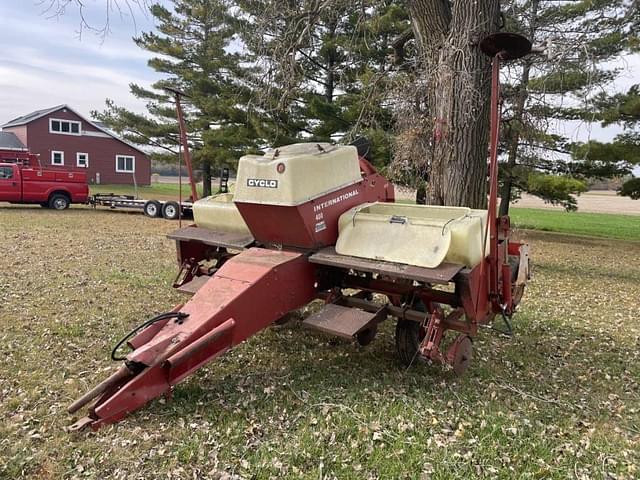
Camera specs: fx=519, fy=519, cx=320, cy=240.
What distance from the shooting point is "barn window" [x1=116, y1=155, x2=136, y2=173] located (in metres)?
37.3

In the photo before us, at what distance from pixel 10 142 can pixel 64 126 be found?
11.1 ft

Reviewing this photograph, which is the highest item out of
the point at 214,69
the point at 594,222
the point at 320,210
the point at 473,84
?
the point at 214,69

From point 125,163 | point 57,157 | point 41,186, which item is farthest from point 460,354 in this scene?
point 125,163

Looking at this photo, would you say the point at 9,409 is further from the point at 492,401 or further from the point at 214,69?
the point at 214,69

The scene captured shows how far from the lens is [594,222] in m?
24.8

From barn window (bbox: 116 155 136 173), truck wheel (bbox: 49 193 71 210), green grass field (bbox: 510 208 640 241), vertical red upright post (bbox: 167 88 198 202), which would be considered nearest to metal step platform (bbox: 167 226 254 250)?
vertical red upright post (bbox: 167 88 198 202)

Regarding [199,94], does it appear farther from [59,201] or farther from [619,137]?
[619,137]

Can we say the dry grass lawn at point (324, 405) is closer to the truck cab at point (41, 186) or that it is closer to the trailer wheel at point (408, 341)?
the trailer wheel at point (408, 341)

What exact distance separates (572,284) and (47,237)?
10177mm

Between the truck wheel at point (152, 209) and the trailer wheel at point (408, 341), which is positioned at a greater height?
the truck wheel at point (152, 209)

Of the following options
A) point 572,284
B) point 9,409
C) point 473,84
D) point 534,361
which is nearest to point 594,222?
point 572,284

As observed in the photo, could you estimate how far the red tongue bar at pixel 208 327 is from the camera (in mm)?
3035

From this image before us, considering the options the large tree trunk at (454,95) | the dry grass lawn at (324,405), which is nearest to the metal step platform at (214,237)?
the dry grass lawn at (324,405)

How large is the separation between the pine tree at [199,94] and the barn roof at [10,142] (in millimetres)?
12871
